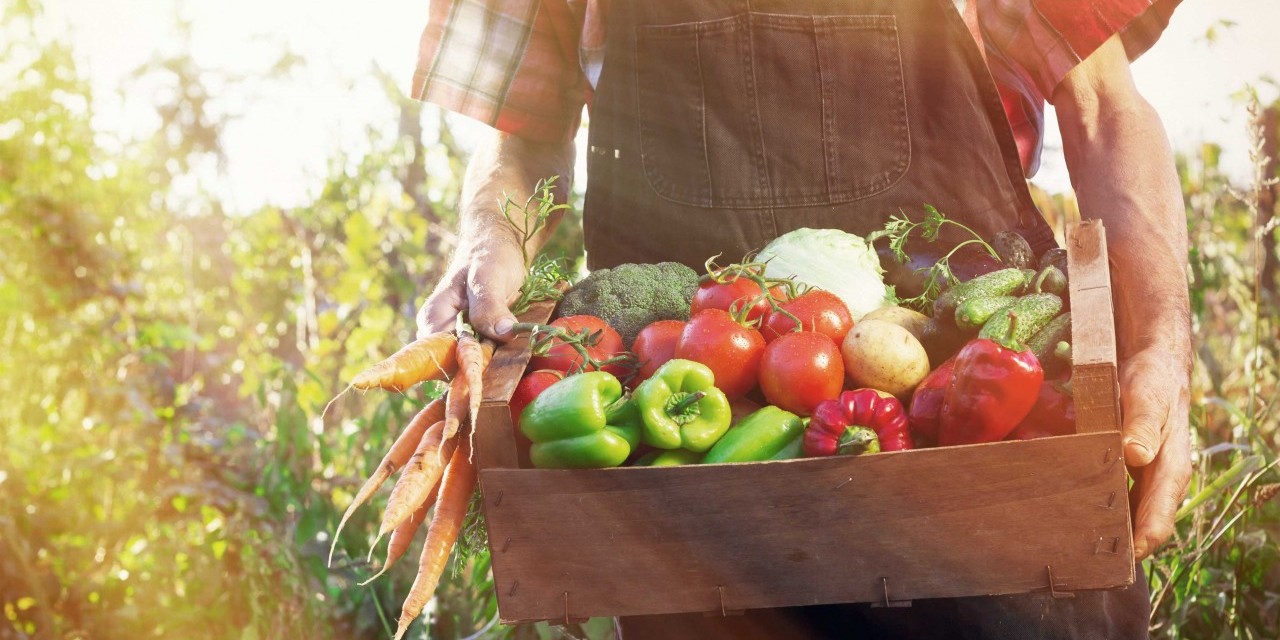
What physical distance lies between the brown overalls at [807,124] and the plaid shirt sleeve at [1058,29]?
0.39ft

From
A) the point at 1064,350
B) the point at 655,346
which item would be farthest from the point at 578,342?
the point at 1064,350

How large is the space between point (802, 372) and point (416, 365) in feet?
2.12

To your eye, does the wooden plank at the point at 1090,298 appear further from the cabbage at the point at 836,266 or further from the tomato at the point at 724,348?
the tomato at the point at 724,348

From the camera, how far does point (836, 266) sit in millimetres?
1932

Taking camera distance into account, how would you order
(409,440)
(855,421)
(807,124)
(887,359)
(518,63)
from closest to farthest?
(855,421)
(887,359)
(409,440)
(807,124)
(518,63)

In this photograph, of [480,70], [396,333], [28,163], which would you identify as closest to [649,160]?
[480,70]

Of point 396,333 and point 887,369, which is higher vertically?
point 887,369

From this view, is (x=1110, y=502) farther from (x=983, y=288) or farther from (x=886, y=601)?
(x=983, y=288)

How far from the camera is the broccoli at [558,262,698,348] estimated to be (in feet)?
6.30

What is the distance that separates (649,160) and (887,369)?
2.62 ft

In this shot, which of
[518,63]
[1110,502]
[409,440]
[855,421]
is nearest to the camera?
[1110,502]

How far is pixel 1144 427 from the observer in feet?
Result: 4.82

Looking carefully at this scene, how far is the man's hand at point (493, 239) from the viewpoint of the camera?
1927 millimetres

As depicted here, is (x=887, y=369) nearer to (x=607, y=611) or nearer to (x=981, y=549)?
(x=981, y=549)
